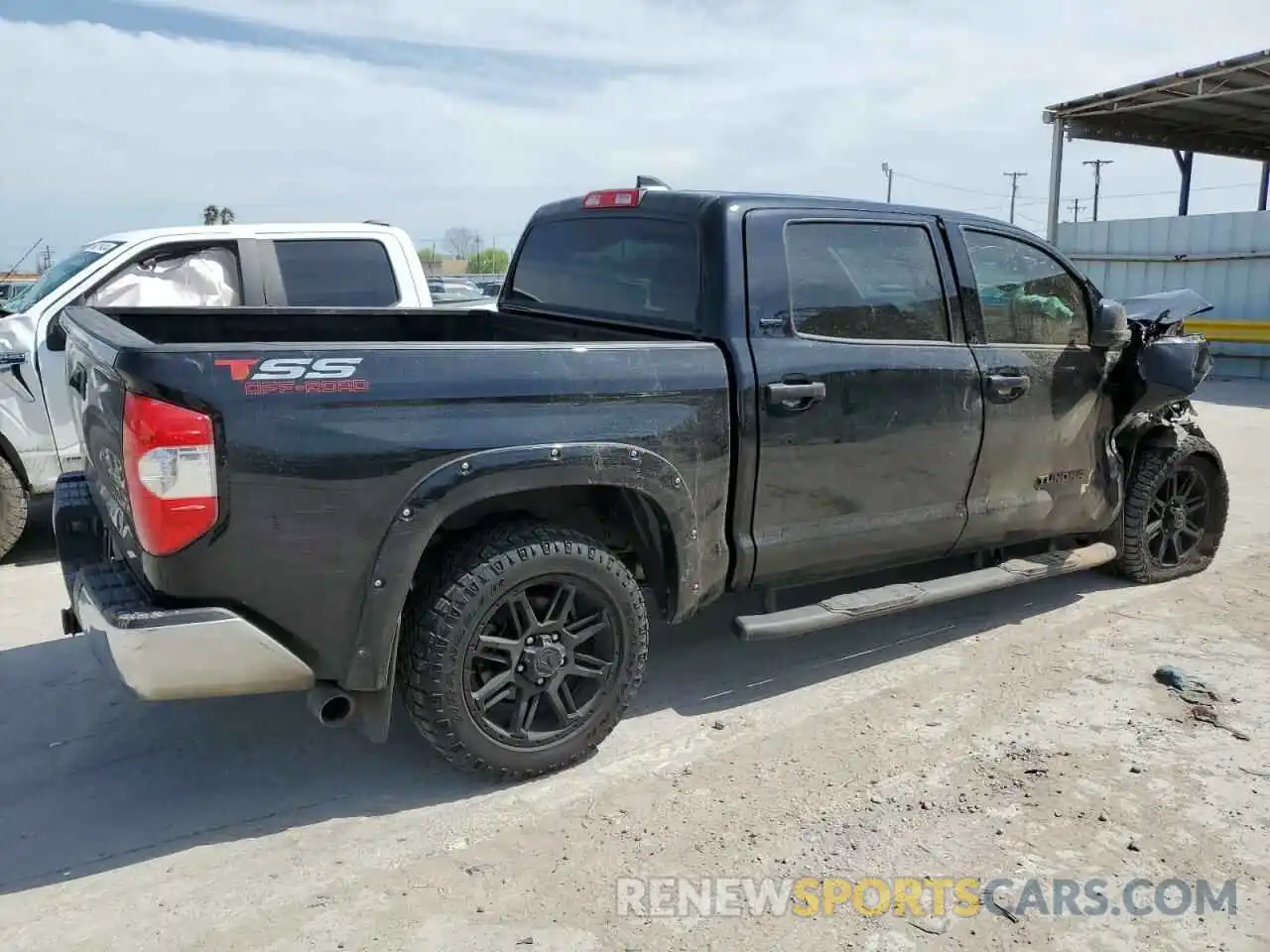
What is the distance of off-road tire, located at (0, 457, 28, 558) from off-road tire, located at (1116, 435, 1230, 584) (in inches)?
235

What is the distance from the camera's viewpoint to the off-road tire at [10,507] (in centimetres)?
563

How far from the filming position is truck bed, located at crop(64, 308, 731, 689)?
2.73 m

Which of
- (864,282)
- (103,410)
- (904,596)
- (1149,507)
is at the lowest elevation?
(904,596)

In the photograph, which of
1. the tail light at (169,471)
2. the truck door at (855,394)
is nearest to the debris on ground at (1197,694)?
the truck door at (855,394)

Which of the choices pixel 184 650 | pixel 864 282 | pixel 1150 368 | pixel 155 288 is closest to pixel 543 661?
pixel 184 650

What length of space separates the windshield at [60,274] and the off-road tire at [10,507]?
0.99 m

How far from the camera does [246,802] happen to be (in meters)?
3.31

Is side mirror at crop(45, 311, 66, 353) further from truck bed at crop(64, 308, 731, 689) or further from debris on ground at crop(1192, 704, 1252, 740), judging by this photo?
debris on ground at crop(1192, 704, 1252, 740)

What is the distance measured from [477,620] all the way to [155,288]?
13.0 feet

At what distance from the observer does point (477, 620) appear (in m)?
3.14

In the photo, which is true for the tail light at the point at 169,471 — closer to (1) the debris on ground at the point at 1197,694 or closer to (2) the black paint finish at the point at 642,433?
(2) the black paint finish at the point at 642,433

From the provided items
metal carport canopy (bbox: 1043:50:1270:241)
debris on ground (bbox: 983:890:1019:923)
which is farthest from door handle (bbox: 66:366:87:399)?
metal carport canopy (bbox: 1043:50:1270:241)

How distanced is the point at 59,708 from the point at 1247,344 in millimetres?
19870

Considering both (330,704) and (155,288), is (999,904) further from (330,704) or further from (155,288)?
(155,288)
